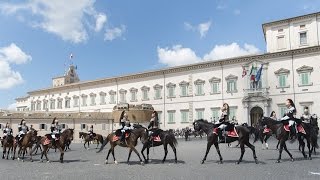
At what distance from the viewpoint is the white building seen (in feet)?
137

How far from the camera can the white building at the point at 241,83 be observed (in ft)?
137

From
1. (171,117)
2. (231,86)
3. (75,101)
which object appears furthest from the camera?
(75,101)

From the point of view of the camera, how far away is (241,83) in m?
46.3

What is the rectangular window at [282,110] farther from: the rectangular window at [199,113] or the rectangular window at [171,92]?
the rectangular window at [171,92]

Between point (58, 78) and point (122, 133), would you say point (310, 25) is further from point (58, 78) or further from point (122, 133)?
point (58, 78)

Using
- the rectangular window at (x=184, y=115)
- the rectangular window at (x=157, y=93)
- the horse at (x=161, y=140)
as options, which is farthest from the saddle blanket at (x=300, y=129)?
the rectangular window at (x=157, y=93)

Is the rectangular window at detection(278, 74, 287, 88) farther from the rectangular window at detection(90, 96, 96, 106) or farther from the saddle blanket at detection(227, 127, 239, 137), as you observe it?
the rectangular window at detection(90, 96, 96, 106)

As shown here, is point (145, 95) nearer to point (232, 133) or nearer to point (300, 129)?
point (232, 133)

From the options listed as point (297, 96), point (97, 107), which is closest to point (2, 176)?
point (297, 96)

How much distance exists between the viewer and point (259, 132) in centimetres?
2150

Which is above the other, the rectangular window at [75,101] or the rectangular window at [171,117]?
the rectangular window at [75,101]

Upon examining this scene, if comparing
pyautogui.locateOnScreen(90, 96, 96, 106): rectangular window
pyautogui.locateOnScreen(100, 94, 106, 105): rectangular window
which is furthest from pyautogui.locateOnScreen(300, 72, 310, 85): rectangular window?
pyautogui.locateOnScreen(90, 96, 96, 106): rectangular window

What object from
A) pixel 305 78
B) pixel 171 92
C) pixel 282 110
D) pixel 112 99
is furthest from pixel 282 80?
pixel 112 99

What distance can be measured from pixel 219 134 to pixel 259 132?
7797 mm
